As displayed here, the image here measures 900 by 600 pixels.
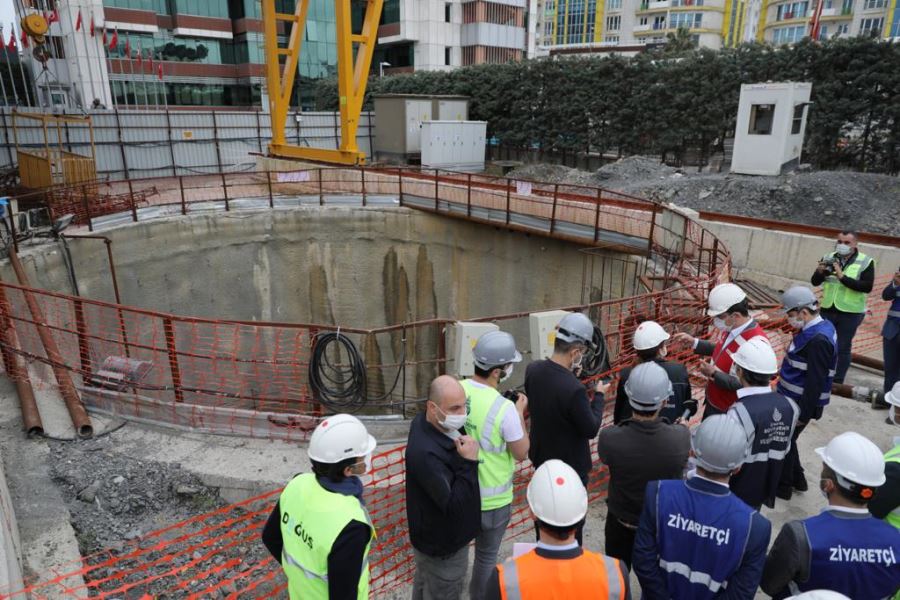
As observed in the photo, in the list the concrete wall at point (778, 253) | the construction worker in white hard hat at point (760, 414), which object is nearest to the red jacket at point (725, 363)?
the construction worker in white hard hat at point (760, 414)

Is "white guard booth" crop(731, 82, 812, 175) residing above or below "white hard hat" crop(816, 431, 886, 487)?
above

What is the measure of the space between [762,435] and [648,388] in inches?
39.5

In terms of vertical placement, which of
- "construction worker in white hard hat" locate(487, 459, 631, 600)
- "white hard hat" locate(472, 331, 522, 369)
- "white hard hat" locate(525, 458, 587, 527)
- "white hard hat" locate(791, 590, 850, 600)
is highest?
"white hard hat" locate(472, 331, 522, 369)

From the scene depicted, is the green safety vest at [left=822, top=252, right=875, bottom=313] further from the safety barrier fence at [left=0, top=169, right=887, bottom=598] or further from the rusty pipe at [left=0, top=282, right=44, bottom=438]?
the rusty pipe at [left=0, top=282, right=44, bottom=438]

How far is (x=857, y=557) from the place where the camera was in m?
2.41

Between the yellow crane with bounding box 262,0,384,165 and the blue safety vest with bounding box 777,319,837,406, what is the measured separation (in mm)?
15351

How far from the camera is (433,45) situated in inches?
1919

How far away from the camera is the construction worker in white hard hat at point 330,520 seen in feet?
7.64

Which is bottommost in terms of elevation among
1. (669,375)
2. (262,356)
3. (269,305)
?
(262,356)

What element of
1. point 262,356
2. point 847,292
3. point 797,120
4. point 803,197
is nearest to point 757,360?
point 847,292

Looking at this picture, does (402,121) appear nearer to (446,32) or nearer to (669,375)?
(669,375)

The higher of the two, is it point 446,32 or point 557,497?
point 446,32

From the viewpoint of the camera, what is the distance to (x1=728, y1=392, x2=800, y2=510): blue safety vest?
11.1 feet

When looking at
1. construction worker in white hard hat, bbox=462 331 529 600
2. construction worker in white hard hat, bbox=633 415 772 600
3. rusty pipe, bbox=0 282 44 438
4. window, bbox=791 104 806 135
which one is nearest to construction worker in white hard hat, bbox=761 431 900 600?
construction worker in white hard hat, bbox=633 415 772 600
